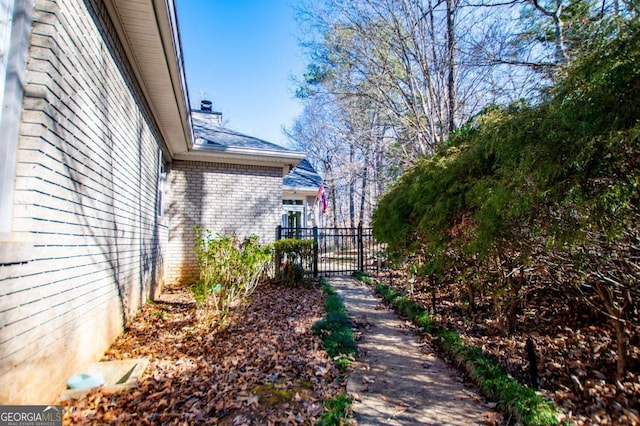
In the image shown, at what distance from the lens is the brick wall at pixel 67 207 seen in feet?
6.52

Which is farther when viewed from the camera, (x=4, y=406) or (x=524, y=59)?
(x=524, y=59)

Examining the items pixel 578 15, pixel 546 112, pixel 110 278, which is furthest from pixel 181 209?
pixel 578 15

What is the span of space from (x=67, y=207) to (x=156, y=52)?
276 centimetres

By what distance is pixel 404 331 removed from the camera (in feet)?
15.4

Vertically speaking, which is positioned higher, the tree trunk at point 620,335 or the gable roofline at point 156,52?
the gable roofline at point 156,52

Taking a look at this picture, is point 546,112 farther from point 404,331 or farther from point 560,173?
point 404,331

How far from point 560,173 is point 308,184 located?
12305mm

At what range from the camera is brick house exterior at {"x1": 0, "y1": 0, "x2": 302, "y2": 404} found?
194 cm

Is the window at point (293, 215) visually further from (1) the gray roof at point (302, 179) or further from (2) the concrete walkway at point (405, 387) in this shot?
(2) the concrete walkway at point (405, 387)

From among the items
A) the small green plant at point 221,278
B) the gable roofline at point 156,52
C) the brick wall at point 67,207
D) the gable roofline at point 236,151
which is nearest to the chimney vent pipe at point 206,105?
the gable roofline at point 236,151

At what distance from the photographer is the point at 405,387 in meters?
3.08

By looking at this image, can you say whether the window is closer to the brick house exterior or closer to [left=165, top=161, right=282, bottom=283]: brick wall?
[left=165, top=161, right=282, bottom=283]: brick wall

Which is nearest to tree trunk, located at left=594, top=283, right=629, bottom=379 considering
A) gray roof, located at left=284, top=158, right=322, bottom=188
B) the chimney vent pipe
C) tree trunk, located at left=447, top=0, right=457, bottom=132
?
tree trunk, located at left=447, top=0, right=457, bottom=132

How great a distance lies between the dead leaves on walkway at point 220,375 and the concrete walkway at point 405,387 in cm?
34
